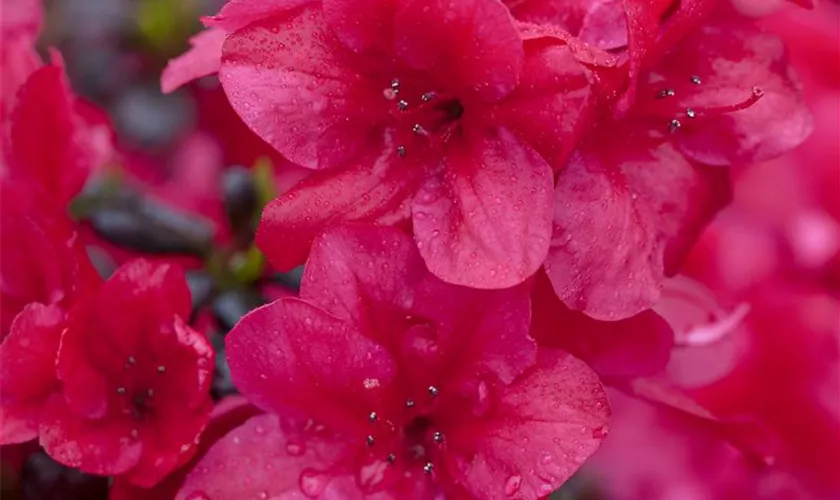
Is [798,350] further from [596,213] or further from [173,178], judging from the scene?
[173,178]

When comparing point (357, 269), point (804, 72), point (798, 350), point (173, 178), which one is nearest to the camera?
point (357, 269)

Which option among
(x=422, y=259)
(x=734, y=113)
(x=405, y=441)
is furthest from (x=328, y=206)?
(x=734, y=113)

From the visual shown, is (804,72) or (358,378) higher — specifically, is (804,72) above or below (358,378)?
below

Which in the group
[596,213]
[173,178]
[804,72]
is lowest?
[173,178]

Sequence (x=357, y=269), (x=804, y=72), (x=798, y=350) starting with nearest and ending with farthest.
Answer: (x=357, y=269) → (x=798, y=350) → (x=804, y=72)

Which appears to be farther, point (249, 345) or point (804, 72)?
point (804, 72)

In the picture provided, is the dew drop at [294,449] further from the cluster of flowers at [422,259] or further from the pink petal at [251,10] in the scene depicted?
the pink petal at [251,10]

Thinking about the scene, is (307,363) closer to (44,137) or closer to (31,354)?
(31,354)

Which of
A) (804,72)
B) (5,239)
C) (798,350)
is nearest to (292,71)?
(5,239)
